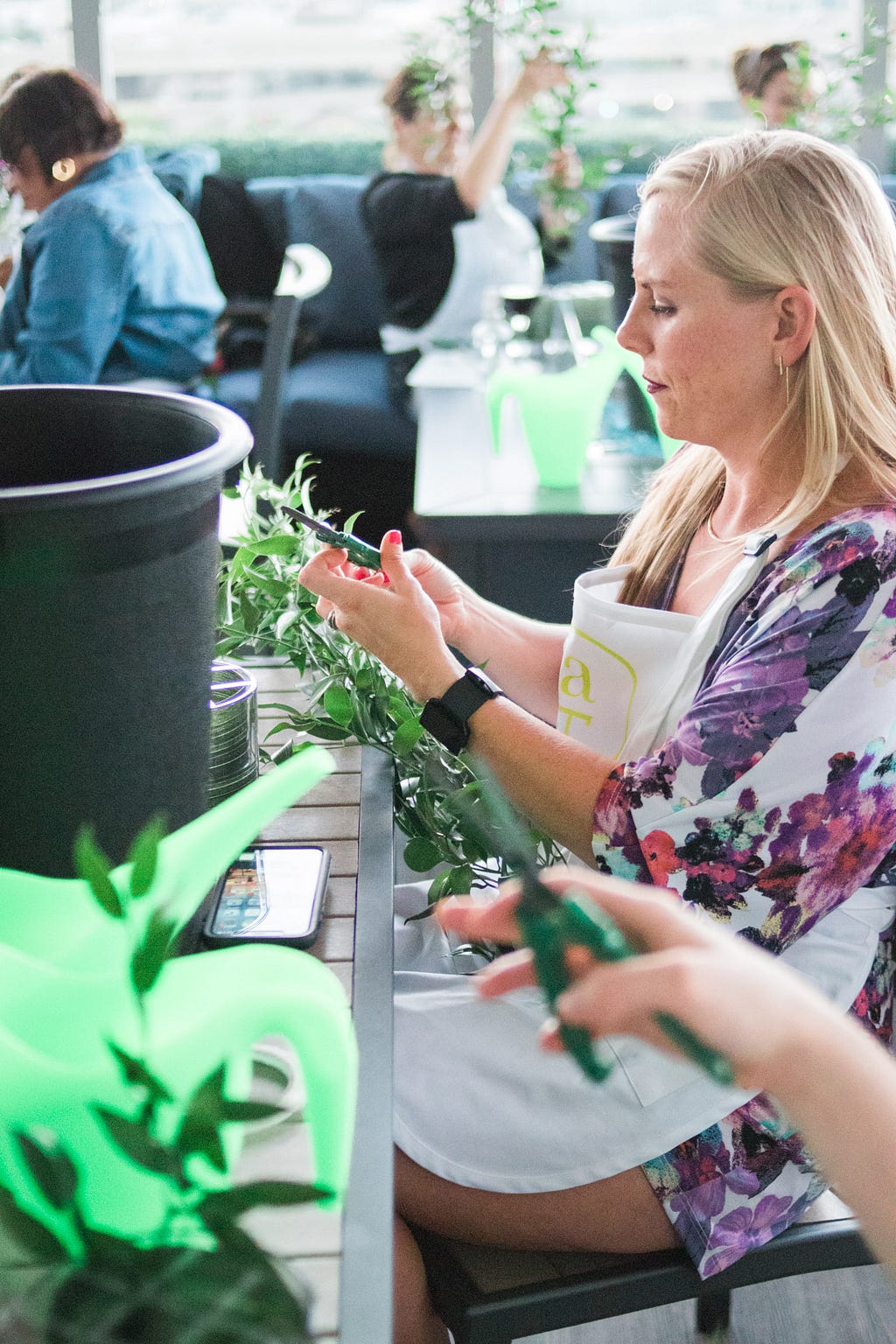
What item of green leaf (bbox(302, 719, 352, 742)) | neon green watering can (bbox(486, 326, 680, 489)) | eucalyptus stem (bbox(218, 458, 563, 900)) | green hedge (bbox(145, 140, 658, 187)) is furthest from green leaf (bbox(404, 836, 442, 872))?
green hedge (bbox(145, 140, 658, 187))

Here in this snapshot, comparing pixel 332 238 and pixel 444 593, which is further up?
pixel 444 593

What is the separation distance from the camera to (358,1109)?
2.31 feet

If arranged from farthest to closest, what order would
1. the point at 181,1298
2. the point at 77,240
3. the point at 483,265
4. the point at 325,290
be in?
the point at 325,290
the point at 483,265
the point at 77,240
the point at 181,1298

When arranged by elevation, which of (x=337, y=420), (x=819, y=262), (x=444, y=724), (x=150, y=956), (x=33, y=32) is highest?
(x=33, y=32)

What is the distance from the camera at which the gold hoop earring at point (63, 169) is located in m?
2.94

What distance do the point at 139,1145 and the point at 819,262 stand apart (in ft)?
3.19

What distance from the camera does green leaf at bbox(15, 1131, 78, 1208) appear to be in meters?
0.50

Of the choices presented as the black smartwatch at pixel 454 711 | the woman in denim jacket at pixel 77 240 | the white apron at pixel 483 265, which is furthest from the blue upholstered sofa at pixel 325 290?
the black smartwatch at pixel 454 711

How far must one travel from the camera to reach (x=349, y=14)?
5664 mm

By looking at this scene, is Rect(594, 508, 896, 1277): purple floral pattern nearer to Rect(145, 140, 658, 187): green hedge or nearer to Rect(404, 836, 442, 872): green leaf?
Rect(404, 836, 442, 872): green leaf

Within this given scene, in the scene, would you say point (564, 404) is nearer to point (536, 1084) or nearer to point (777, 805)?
point (777, 805)

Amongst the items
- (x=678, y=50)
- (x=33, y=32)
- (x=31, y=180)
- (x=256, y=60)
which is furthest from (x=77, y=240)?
(x=678, y=50)

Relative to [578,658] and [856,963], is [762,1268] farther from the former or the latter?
[578,658]

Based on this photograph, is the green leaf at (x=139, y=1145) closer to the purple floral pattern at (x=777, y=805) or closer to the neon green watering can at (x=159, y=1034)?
the neon green watering can at (x=159, y=1034)
